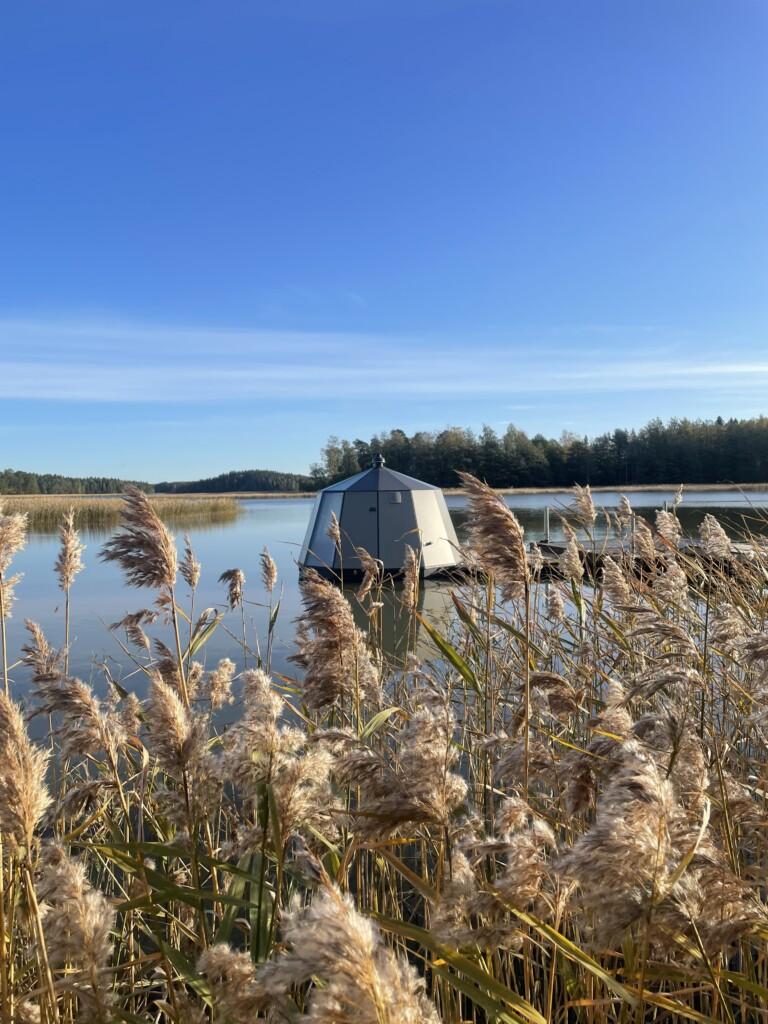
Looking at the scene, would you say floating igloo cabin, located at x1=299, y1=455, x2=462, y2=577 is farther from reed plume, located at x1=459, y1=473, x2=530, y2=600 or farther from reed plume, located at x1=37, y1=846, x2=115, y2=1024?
reed plume, located at x1=37, y1=846, x2=115, y2=1024

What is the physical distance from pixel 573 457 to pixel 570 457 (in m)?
0.26

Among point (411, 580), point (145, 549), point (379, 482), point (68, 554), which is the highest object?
point (379, 482)

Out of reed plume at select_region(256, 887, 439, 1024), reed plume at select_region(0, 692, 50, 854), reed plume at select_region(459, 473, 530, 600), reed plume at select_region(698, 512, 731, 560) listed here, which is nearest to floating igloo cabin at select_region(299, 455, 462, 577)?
reed plume at select_region(698, 512, 731, 560)

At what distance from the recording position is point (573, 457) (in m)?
63.2

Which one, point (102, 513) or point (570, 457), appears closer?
point (102, 513)

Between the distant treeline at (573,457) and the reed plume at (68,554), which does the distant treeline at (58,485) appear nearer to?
the distant treeline at (573,457)

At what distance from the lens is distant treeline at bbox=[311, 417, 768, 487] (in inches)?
2349

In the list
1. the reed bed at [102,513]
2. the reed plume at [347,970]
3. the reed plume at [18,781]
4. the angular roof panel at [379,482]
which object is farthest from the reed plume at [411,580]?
the reed bed at [102,513]

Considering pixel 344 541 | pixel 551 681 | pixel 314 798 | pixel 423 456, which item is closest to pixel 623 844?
pixel 314 798

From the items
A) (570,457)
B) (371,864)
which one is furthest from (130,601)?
(570,457)

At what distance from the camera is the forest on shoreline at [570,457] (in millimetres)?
59750

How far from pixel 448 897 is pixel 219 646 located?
8299 mm

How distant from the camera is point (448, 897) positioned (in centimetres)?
121

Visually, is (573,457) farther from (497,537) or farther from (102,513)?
(497,537)
